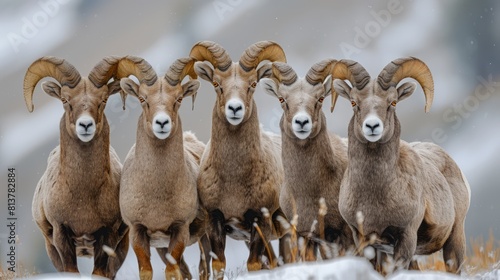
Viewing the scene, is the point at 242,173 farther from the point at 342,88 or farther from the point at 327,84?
the point at 342,88

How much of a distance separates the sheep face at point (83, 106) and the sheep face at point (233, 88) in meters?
1.24

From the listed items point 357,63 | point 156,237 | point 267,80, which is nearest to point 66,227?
point 156,237

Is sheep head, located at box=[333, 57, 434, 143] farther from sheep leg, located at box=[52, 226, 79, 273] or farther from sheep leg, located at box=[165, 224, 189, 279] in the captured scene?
sheep leg, located at box=[52, 226, 79, 273]

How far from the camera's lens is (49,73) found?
11.2m

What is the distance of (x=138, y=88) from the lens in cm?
1053

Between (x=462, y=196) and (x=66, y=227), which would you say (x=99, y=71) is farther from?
(x=462, y=196)

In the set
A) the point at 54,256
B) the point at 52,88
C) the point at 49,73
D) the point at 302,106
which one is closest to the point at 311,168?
the point at 302,106

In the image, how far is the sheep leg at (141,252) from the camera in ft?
33.7

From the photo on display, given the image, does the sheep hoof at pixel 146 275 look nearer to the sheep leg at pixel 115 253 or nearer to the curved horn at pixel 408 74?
the sheep leg at pixel 115 253

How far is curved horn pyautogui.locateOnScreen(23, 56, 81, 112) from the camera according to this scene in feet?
35.3

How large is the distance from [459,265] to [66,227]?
477 centimetres

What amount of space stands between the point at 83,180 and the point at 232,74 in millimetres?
2191

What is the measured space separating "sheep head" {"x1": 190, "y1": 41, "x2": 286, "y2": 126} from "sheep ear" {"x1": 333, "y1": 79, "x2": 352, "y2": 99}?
1.10 m

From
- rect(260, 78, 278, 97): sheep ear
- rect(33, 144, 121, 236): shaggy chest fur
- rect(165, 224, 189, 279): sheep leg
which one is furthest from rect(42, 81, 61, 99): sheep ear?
rect(260, 78, 278, 97): sheep ear
